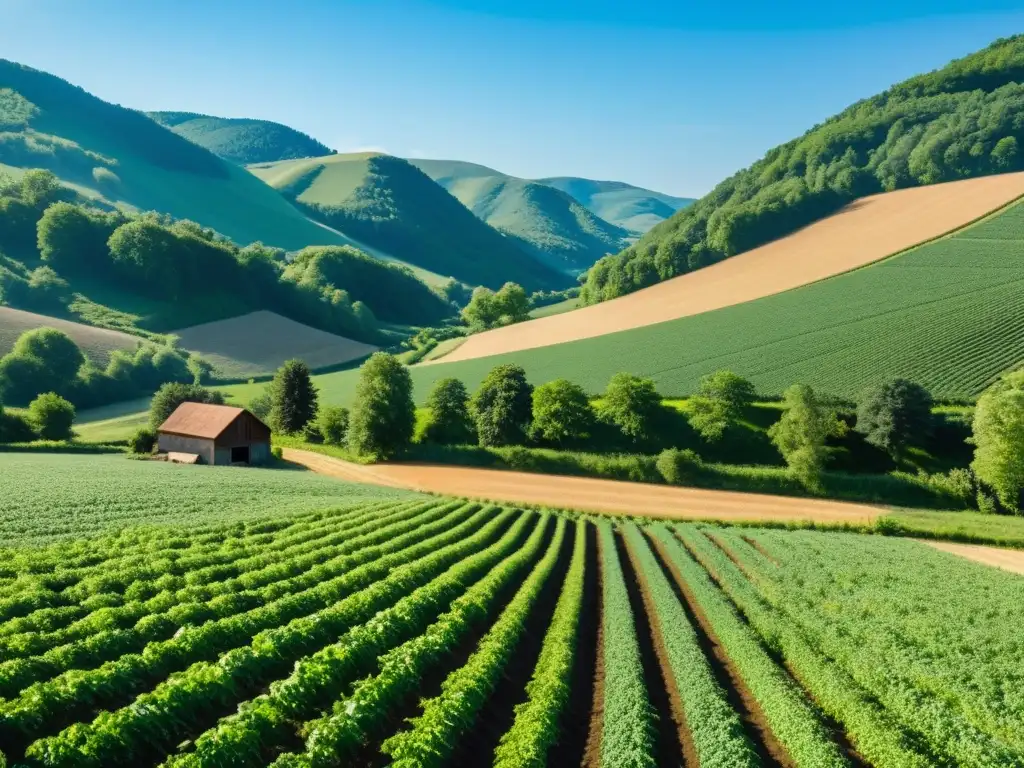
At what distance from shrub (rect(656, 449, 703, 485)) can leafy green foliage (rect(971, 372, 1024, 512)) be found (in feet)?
68.5

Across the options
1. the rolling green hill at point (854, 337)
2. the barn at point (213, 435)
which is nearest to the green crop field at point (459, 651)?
the barn at point (213, 435)

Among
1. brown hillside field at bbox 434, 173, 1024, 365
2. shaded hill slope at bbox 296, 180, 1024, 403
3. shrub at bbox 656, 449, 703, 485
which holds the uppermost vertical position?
brown hillside field at bbox 434, 173, 1024, 365

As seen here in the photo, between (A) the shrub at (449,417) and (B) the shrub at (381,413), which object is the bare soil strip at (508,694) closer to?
(B) the shrub at (381,413)

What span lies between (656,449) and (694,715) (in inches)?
1738

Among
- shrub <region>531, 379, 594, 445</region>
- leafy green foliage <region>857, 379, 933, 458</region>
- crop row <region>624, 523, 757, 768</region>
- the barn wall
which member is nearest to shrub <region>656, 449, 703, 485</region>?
shrub <region>531, 379, 594, 445</region>

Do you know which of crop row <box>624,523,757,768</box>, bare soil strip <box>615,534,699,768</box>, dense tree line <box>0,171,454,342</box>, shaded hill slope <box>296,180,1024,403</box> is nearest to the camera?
crop row <box>624,523,757,768</box>

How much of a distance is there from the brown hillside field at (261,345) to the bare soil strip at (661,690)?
295 ft

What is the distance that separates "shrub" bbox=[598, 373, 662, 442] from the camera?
58.8 m

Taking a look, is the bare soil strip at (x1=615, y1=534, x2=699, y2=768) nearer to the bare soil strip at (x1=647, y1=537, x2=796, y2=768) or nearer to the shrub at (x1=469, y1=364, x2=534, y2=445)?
the bare soil strip at (x1=647, y1=537, x2=796, y2=768)

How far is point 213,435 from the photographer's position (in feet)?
188

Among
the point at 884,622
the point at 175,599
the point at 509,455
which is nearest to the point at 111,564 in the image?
the point at 175,599

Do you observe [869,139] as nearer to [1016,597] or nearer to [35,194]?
[1016,597]

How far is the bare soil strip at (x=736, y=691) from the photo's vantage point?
14.7 metres

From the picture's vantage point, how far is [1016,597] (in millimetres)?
26594
